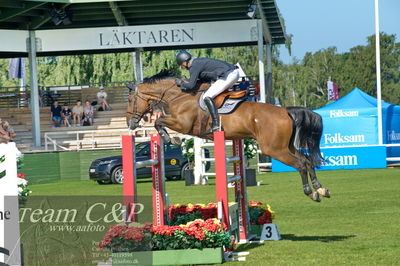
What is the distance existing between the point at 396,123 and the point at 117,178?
38.1 ft

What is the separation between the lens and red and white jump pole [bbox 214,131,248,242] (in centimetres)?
878

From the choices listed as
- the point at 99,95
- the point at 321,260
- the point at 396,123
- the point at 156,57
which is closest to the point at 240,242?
the point at 321,260

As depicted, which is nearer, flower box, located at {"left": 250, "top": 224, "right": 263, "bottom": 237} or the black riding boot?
the black riding boot

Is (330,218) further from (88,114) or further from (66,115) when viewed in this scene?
(66,115)

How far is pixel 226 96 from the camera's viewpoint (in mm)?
10297

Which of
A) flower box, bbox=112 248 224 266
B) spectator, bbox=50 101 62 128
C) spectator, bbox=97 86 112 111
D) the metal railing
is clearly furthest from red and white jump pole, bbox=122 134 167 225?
spectator, bbox=97 86 112 111

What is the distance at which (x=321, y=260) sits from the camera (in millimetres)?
8148

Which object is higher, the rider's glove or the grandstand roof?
the grandstand roof

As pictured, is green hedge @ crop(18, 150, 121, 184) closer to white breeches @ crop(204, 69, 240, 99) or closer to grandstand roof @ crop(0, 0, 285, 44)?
grandstand roof @ crop(0, 0, 285, 44)

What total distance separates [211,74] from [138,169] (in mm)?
14694

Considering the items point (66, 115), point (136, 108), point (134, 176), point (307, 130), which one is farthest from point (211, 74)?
point (66, 115)

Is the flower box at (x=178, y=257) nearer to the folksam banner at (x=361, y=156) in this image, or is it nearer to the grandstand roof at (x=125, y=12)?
the folksam banner at (x=361, y=156)

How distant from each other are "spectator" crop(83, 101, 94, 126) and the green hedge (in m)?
4.59

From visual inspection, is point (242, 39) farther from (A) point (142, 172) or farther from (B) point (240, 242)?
(B) point (240, 242)
